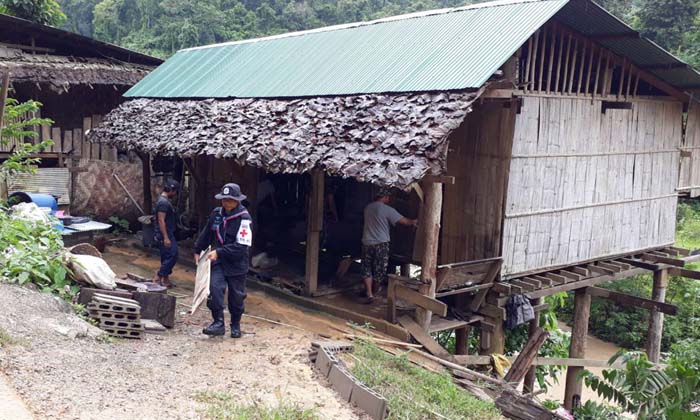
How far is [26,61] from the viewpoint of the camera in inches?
509

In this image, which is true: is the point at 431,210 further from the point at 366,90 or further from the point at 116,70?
the point at 116,70

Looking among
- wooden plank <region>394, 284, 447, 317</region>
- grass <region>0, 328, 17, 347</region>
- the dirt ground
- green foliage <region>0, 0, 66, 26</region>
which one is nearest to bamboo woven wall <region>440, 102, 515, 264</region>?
wooden plank <region>394, 284, 447, 317</region>

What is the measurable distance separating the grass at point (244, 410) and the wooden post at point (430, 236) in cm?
303

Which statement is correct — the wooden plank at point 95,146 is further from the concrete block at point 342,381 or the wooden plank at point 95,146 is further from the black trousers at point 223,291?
the concrete block at point 342,381

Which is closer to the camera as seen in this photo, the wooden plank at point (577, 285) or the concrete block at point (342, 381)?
the concrete block at point (342, 381)

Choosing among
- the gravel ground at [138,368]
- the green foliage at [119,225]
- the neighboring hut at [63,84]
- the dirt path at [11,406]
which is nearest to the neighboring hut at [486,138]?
the gravel ground at [138,368]

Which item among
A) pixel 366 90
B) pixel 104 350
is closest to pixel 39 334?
pixel 104 350

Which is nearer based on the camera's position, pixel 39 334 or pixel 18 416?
pixel 18 416

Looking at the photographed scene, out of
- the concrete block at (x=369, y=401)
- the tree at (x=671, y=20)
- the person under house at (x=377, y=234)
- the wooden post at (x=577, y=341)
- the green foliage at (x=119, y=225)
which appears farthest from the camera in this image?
the tree at (x=671, y=20)

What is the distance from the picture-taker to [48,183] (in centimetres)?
1402

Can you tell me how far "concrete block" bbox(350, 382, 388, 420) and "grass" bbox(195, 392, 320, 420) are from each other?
51cm

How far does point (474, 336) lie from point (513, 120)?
5788 millimetres

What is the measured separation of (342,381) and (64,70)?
10.6 m

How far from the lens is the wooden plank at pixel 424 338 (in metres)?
7.89
